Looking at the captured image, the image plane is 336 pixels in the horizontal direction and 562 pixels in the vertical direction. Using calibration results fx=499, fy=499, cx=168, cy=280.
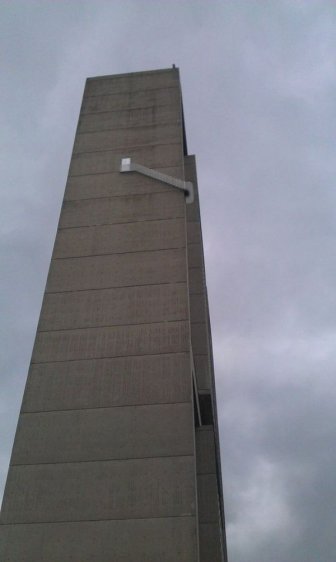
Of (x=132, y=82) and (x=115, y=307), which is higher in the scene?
(x=132, y=82)

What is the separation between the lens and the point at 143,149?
71.4ft

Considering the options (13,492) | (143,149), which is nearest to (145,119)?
(143,149)

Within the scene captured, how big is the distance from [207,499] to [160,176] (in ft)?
40.9

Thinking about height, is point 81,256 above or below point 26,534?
above

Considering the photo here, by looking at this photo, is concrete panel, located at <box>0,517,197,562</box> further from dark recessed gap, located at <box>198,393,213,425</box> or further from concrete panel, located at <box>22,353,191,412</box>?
dark recessed gap, located at <box>198,393,213,425</box>

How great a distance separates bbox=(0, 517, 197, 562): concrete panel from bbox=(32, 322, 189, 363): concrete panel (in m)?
4.94

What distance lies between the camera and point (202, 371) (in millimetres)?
20188

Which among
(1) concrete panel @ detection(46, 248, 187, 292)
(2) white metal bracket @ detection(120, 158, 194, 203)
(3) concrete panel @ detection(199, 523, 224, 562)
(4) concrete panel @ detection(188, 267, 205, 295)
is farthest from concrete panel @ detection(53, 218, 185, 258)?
(3) concrete panel @ detection(199, 523, 224, 562)

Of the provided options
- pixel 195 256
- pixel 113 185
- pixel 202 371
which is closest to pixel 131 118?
pixel 113 185

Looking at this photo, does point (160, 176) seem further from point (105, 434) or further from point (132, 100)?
point (105, 434)

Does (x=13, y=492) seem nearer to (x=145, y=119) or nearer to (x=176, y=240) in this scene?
(x=176, y=240)

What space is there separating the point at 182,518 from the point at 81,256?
9824 millimetres

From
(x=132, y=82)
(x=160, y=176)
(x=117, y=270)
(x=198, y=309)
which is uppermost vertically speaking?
(x=132, y=82)

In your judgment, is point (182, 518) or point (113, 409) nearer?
point (182, 518)
